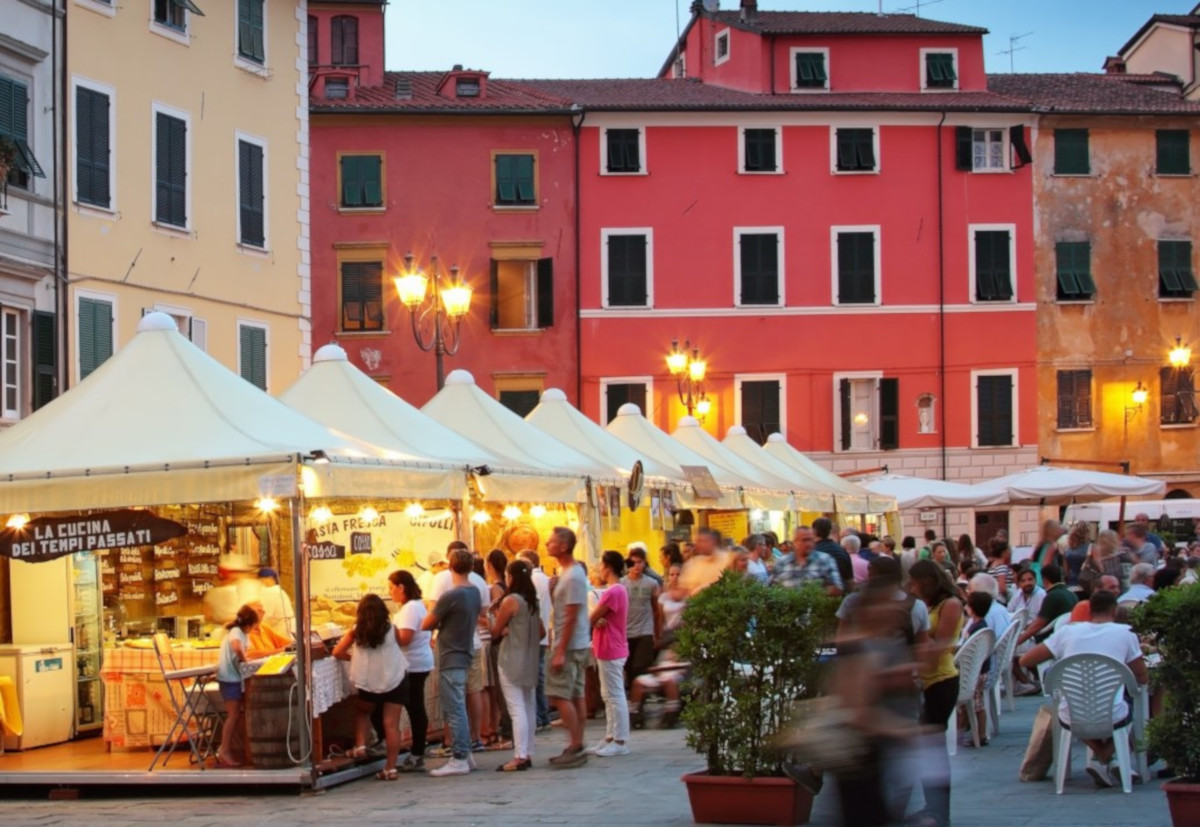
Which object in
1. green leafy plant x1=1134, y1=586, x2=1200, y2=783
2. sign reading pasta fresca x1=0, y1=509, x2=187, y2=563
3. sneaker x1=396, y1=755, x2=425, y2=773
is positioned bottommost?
sneaker x1=396, y1=755, x2=425, y2=773

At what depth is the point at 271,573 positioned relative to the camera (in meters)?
16.9

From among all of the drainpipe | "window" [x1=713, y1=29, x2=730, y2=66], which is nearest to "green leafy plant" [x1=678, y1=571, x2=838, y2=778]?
the drainpipe

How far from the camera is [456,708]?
14.3 metres

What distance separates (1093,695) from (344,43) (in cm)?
3667

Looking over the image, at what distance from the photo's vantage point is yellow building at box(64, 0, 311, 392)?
2409cm

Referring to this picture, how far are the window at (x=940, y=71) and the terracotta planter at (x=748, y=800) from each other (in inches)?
1475

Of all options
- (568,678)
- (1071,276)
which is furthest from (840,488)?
(568,678)

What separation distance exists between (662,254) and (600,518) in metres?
25.4

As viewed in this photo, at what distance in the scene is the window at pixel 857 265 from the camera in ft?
147

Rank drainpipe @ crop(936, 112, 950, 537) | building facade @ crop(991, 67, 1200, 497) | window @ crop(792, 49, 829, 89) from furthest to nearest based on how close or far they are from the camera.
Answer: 1. window @ crop(792, 49, 829, 89)
2. building facade @ crop(991, 67, 1200, 497)
3. drainpipe @ crop(936, 112, 950, 537)

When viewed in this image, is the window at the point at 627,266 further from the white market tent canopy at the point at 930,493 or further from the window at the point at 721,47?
the white market tent canopy at the point at 930,493

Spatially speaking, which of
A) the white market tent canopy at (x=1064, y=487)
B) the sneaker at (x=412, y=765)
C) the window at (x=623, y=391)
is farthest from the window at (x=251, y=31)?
the window at (x=623, y=391)

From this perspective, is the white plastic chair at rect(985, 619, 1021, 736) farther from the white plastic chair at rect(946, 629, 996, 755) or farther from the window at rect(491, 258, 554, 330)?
the window at rect(491, 258, 554, 330)

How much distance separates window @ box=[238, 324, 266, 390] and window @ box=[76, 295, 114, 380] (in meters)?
3.15
